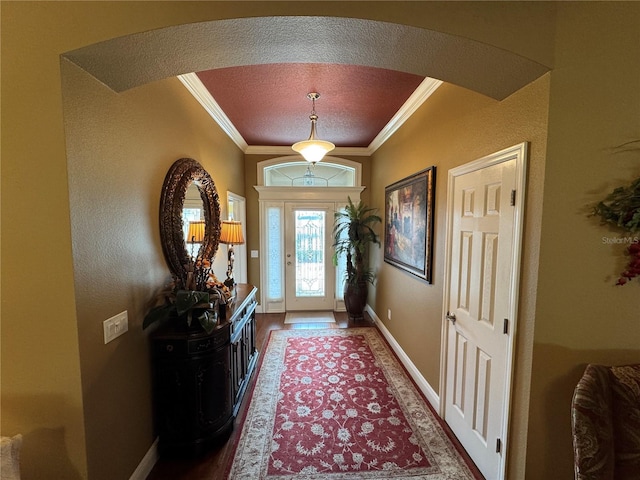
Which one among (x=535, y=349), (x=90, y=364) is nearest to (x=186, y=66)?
(x=90, y=364)

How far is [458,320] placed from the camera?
2088 mm

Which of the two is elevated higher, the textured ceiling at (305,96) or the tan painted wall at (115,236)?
the textured ceiling at (305,96)

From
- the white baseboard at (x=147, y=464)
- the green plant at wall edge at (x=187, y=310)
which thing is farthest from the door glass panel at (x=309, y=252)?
the white baseboard at (x=147, y=464)

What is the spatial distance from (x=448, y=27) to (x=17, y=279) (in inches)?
89.4

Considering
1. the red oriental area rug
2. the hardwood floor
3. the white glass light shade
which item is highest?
the white glass light shade

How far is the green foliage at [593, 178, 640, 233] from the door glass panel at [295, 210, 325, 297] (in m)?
3.77

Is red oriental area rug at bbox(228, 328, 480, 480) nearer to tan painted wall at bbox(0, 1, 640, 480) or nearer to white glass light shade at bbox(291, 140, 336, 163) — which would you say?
tan painted wall at bbox(0, 1, 640, 480)

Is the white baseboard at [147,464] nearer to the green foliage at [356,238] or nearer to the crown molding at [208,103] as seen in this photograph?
the crown molding at [208,103]

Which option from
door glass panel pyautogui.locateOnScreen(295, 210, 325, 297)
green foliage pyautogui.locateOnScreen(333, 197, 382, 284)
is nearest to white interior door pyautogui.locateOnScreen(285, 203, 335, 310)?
door glass panel pyautogui.locateOnScreen(295, 210, 325, 297)

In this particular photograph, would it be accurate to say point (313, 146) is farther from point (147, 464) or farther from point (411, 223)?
point (147, 464)

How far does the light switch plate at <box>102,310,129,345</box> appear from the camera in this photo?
1482 millimetres

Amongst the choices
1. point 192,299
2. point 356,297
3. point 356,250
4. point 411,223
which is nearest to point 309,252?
point 356,250

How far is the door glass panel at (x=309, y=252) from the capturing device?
16.0ft

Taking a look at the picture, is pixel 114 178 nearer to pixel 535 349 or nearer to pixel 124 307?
pixel 124 307
